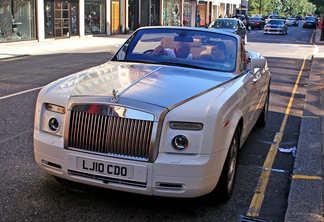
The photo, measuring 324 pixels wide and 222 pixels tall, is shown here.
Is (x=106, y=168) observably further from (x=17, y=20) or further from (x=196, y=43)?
(x=17, y=20)

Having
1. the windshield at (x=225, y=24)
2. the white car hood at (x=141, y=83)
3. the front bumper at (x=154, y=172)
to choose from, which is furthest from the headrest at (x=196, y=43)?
the windshield at (x=225, y=24)

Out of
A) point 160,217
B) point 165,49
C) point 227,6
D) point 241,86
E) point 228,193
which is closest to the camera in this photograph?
point 160,217

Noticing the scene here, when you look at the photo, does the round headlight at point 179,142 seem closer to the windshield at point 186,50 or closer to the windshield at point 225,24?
the windshield at point 186,50

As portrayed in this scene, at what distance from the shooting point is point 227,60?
486 cm

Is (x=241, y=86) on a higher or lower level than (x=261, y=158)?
higher

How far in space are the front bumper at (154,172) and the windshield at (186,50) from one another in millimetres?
1642

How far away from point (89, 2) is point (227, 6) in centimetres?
5566

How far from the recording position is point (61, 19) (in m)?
27.0

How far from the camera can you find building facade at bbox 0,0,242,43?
23.1m

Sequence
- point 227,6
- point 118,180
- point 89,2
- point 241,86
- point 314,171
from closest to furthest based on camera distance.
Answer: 1. point 118,180
2. point 241,86
3. point 314,171
4. point 89,2
5. point 227,6

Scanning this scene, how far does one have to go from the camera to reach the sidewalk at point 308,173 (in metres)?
3.72

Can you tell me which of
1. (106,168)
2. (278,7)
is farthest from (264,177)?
(278,7)

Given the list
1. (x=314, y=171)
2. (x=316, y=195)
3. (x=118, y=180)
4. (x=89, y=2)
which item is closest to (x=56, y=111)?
(x=118, y=180)

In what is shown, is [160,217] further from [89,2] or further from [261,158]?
[89,2]
